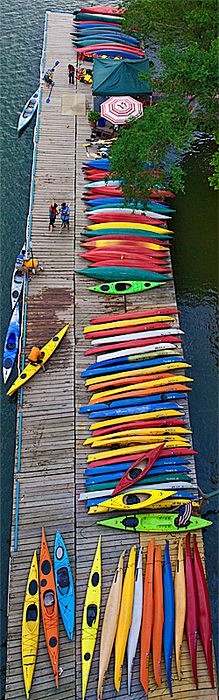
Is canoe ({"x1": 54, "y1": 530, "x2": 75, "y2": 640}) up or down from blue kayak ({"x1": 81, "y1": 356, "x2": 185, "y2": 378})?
down

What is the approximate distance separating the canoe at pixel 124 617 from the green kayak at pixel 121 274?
35.8 feet

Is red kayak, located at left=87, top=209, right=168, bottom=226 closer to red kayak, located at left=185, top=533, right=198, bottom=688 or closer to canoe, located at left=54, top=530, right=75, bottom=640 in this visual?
canoe, located at left=54, top=530, right=75, bottom=640

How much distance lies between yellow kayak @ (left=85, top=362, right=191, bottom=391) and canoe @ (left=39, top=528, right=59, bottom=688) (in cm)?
554

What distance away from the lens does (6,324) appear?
22703 millimetres

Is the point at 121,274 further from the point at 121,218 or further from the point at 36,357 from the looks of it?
the point at 36,357

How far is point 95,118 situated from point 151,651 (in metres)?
24.2

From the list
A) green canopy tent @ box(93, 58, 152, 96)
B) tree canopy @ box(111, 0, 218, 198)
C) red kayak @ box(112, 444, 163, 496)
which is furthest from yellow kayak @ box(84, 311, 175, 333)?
green canopy tent @ box(93, 58, 152, 96)

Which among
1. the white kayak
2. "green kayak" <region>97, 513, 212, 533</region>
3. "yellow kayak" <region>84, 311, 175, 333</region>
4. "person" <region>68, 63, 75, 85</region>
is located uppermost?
"person" <region>68, 63, 75, 85</region>

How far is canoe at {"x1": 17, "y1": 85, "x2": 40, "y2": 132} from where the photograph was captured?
31.6 m

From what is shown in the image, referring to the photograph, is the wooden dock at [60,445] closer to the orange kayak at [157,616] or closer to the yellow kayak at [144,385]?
the orange kayak at [157,616]

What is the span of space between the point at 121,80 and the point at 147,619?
80.6 ft

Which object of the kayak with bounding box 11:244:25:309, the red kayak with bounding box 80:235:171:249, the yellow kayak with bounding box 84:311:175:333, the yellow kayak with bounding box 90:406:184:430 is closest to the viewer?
the yellow kayak with bounding box 90:406:184:430

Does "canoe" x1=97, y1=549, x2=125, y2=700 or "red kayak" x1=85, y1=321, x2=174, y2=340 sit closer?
"canoe" x1=97, y1=549, x2=125, y2=700

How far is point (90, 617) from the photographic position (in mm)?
14641
